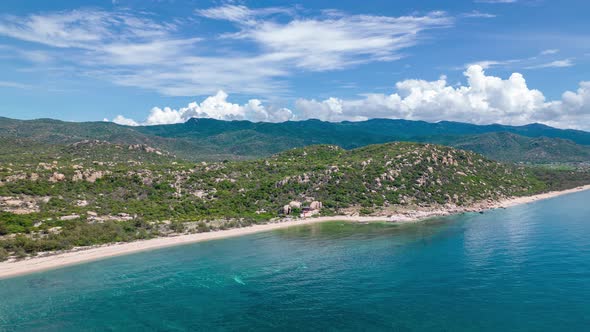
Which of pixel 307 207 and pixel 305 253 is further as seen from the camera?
pixel 307 207

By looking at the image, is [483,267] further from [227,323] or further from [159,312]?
[159,312]

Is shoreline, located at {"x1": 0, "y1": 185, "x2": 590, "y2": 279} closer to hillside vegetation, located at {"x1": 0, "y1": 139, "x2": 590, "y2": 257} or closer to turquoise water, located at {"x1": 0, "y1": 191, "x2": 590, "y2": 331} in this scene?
hillside vegetation, located at {"x1": 0, "y1": 139, "x2": 590, "y2": 257}

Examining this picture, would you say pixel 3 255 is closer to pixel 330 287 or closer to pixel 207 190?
pixel 207 190

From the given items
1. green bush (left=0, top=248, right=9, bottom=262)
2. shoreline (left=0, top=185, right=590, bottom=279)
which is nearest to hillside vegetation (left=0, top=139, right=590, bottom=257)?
green bush (left=0, top=248, right=9, bottom=262)

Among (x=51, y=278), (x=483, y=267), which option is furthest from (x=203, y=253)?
(x=483, y=267)

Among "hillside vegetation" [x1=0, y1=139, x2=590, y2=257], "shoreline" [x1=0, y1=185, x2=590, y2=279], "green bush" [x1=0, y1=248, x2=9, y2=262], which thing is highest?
"hillside vegetation" [x1=0, y1=139, x2=590, y2=257]

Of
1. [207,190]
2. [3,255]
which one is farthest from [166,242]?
[207,190]
